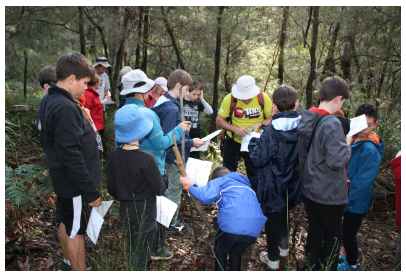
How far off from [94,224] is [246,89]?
2.60m

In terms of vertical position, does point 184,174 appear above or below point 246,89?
below

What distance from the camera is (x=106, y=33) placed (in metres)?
9.11

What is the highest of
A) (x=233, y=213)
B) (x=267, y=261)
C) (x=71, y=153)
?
(x=71, y=153)

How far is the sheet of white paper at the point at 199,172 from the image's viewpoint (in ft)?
9.07

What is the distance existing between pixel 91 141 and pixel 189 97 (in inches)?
85.8

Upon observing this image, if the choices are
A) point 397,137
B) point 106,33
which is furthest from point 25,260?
point 106,33

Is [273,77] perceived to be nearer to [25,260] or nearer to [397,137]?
[397,137]

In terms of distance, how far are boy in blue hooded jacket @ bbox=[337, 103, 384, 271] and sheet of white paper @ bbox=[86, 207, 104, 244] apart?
7.88 feet

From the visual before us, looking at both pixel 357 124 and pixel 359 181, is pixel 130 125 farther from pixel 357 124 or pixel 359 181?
pixel 359 181

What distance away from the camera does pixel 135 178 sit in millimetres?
2467

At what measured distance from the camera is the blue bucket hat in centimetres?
245

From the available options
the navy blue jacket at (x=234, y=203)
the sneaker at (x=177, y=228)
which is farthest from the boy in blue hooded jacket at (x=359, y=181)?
the sneaker at (x=177, y=228)

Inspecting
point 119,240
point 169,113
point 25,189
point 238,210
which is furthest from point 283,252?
point 25,189

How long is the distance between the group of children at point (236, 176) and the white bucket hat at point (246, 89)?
3.40ft
